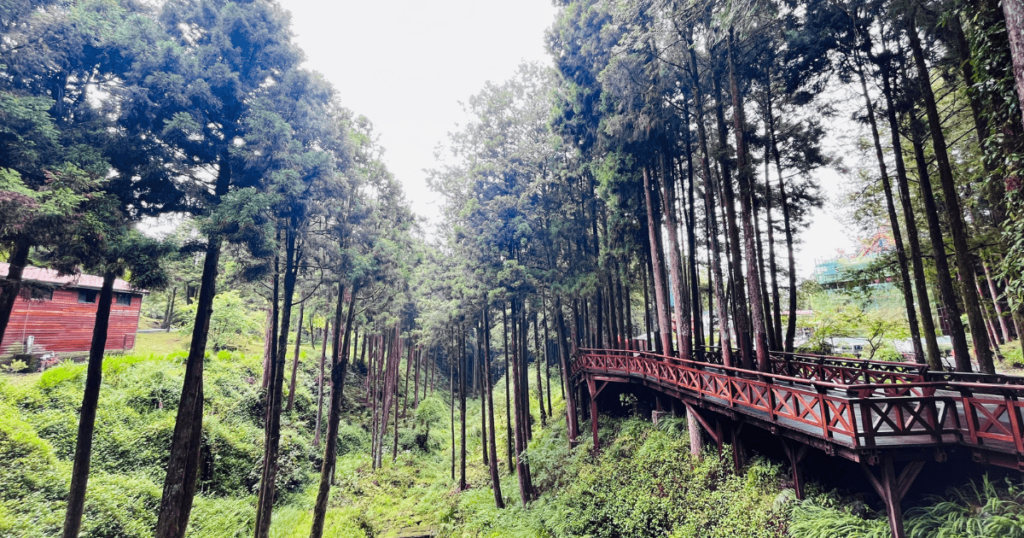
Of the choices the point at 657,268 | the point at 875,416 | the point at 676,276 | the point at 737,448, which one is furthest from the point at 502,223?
the point at 875,416

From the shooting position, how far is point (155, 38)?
299 inches

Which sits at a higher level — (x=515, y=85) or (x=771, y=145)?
(x=515, y=85)

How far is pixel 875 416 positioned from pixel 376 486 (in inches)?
744

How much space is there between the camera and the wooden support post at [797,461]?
6.54 m

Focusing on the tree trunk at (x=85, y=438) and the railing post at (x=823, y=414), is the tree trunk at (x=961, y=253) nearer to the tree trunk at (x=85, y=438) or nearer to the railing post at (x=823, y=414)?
the railing post at (x=823, y=414)

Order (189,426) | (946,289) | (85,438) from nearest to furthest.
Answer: (85,438) → (189,426) → (946,289)

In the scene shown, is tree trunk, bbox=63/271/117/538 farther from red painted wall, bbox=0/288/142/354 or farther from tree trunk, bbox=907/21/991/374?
tree trunk, bbox=907/21/991/374

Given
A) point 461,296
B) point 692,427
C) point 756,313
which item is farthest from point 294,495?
point 756,313

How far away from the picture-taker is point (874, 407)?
17.4 feet

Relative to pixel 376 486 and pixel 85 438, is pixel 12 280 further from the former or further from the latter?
pixel 376 486

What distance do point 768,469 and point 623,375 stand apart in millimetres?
5527

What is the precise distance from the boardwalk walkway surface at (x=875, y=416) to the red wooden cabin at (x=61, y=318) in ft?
75.9

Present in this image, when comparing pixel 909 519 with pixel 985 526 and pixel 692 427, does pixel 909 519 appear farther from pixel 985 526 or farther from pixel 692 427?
pixel 692 427

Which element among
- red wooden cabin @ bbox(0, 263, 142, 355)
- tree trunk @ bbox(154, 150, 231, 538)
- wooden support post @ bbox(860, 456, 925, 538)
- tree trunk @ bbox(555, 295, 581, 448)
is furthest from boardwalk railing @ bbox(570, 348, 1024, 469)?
red wooden cabin @ bbox(0, 263, 142, 355)
